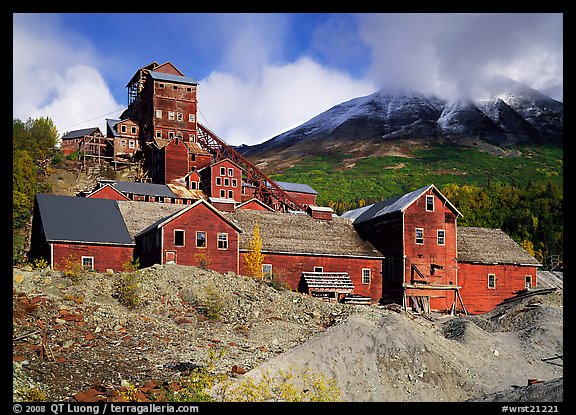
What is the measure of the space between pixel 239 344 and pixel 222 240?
54.2ft

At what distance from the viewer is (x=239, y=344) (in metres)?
27.1

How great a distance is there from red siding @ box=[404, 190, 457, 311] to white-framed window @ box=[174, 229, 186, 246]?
16336mm

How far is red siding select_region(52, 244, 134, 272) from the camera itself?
40.8m

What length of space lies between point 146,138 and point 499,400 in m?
72.1

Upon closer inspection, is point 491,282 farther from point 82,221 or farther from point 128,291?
point 128,291

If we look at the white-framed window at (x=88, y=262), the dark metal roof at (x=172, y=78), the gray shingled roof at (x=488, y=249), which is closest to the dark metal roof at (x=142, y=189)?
the dark metal roof at (x=172, y=78)

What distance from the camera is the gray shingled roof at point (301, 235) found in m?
46.5

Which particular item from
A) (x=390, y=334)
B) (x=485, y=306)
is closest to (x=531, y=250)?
(x=485, y=306)

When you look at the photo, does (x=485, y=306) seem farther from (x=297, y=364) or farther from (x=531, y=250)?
(x=531, y=250)

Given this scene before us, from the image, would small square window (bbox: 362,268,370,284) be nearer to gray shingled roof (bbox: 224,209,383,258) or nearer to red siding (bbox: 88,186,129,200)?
gray shingled roof (bbox: 224,209,383,258)

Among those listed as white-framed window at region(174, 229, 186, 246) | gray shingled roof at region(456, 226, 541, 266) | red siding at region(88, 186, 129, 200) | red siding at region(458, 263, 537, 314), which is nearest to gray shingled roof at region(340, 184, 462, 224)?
gray shingled roof at region(456, 226, 541, 266)

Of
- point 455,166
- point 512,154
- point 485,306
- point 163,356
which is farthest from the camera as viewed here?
point 512,154

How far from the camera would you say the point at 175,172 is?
7894 cm

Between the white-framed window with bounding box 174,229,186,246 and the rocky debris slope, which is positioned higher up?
the white-framed window with bounding box 174,229,186,246
